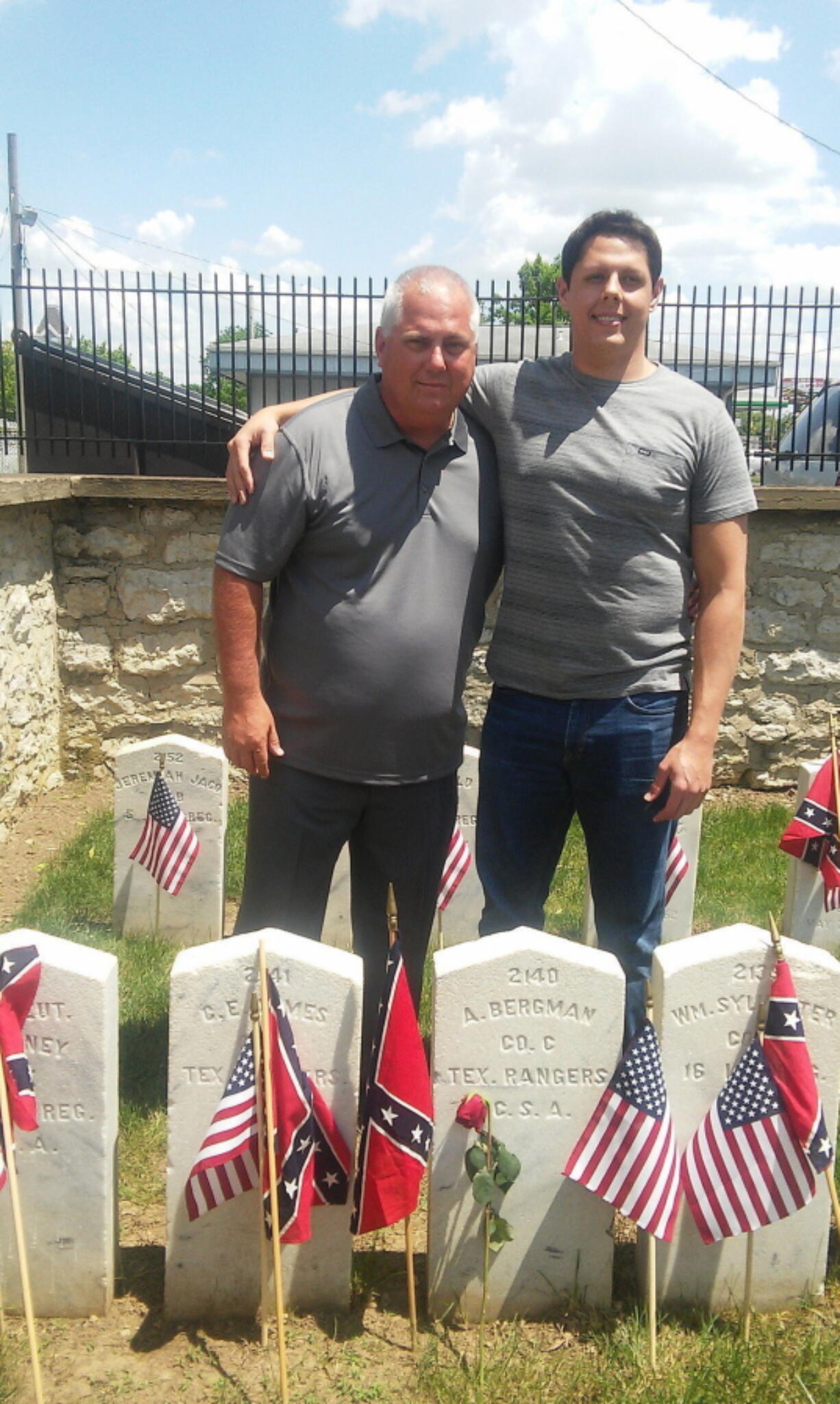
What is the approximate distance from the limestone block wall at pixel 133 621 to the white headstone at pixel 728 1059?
5141 mm

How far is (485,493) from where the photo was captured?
10.3 feet

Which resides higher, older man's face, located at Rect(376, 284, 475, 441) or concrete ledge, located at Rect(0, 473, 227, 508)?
older man's face, located at Rect(376, 284, 475, 441)

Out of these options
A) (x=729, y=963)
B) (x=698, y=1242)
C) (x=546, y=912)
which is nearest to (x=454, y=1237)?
(x=698, y=1242)

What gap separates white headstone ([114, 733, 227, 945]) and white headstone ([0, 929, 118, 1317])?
2434mm

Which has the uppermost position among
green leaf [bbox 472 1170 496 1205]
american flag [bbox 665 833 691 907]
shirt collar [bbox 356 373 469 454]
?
shirt collar [bbox 356 373 469 454]

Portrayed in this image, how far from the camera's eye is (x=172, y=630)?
760 centimetres

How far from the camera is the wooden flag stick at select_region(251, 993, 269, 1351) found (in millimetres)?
2633

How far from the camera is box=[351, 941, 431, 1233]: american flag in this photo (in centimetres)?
273

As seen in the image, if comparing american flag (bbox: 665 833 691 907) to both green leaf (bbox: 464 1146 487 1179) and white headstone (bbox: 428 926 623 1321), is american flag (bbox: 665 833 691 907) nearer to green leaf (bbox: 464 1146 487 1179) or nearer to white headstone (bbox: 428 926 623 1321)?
white headstone (bbox: 428 926 623 1321)

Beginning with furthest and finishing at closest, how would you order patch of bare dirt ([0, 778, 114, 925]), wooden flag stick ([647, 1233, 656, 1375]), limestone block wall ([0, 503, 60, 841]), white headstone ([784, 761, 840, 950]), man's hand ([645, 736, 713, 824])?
limestone block wall ([0, 503, 60, 841]), patch of bare dirt ([0, 778, 114, 925]), white headstone ([784, 761, 840, 950]), man's hand ([645, 736, 713, 824]), wooden flag stick ([647, 1233, 656, 1375])

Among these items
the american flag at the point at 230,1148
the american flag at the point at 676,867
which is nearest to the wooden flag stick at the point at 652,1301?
the american flag at the point at 230,1148

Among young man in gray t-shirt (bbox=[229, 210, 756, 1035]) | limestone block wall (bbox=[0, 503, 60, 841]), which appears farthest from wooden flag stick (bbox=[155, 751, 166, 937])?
young man in gray t-shirt (bbox=[229, 210, 756, 1035])

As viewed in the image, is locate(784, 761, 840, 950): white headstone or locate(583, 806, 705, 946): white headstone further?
locate(583, 806, 705, 946): white headstone

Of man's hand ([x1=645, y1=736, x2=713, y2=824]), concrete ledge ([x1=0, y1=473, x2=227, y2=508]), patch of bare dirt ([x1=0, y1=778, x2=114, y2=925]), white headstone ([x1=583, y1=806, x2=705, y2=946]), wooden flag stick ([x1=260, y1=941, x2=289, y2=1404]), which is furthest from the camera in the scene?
concrete ledge ([x1=0, y1=473, x2=227, y2=508])
